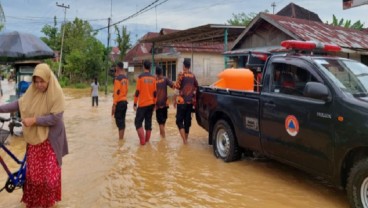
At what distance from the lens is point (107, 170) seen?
6.55 metres

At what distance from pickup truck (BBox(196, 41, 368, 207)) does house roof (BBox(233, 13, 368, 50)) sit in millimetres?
7823

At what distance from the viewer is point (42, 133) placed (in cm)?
424

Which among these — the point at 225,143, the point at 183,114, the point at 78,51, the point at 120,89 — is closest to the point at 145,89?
the point at 120,89

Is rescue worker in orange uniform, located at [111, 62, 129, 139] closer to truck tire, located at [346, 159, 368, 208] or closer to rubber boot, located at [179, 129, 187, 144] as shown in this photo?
rubber boot, located at [179, 129, 187, 144]

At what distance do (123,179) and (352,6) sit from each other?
21.9 feet

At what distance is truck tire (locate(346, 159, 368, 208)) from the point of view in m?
4.19

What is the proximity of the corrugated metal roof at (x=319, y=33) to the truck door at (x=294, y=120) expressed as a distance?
8126 mm

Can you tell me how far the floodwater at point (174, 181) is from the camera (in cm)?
500

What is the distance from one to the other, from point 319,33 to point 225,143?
9.55 metres

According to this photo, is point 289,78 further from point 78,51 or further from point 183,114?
point 78,51

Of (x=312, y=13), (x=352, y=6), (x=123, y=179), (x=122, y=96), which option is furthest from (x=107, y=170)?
(x=312, y=13)

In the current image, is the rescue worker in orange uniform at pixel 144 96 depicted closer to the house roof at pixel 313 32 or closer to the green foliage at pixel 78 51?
the house roof at pixel 313 32

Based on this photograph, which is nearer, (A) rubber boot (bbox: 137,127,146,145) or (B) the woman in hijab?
(B) the woman in hijab

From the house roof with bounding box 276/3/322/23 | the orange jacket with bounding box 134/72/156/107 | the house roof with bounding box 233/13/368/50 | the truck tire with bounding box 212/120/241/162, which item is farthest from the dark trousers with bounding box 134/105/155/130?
the house roof with bounding box 276/3/322/23
